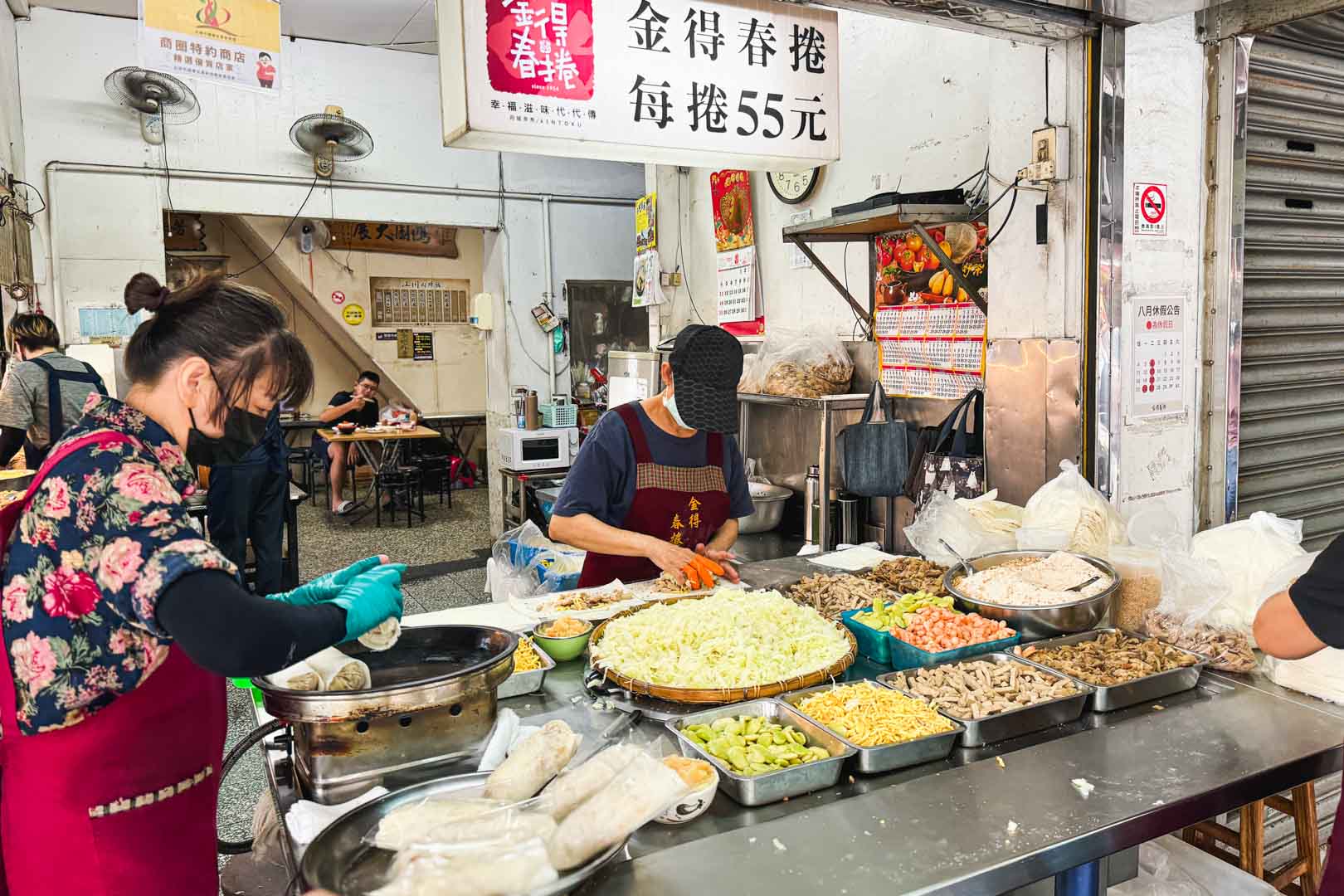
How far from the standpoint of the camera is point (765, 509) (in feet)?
16.3

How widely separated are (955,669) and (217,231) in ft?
41.6

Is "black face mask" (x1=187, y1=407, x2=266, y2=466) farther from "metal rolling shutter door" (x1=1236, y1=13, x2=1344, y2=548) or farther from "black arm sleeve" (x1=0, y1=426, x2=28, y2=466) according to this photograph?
"black arm sleeve" (x1=0, y1=426, x2=28, y2=466)

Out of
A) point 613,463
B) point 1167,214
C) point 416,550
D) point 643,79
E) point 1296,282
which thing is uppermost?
point 643,79

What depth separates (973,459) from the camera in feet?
11.8

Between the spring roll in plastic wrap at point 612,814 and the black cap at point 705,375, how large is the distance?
1.65 meters

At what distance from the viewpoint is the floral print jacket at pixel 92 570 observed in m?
1.40

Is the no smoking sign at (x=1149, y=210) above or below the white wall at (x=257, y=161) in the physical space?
below

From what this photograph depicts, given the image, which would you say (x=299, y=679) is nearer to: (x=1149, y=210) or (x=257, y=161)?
(x=1149, y=210)

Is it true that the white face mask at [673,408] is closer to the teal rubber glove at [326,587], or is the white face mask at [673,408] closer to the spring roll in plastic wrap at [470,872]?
the teal rubber glove at [326,587]

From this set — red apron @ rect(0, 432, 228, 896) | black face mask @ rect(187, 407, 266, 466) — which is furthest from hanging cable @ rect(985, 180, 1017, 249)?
red apron @ rect(0, 432, 228, 896)

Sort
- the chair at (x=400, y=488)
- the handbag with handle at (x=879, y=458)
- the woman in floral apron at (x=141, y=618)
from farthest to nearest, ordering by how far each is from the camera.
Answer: the chair at (x=400, y=488) → the handbag with handle at (x=879, y=458) → the woman in floral apron at (x=141, y=618)

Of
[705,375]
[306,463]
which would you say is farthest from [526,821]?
[306,463]

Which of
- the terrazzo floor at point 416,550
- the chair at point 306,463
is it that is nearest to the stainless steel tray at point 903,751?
the terrazzo floor at point 416,550

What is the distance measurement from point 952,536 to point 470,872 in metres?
2.17
